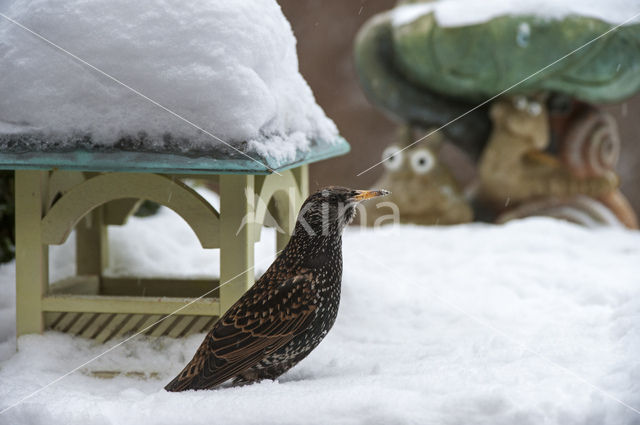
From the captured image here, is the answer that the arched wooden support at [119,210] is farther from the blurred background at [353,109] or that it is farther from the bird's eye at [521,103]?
the blurred background at [353,109]

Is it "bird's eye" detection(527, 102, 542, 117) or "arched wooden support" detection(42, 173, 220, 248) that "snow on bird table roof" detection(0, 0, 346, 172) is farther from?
"bird's eye" detection(527, 102, 542, 117)

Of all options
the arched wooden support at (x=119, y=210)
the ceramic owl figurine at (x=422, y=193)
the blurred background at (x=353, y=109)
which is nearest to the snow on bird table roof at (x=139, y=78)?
the arched wooden support at (x=119, y=210)

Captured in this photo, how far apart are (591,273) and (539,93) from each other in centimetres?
143

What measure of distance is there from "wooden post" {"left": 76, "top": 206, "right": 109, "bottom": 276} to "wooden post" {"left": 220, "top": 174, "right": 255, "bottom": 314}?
0.80 m

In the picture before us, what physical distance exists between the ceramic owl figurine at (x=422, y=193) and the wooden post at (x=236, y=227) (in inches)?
92.4

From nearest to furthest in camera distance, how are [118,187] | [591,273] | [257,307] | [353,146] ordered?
1. [257,307]
2. [118,187]
3. [591,273]
4. [353,146]

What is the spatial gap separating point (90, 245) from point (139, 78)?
941mm

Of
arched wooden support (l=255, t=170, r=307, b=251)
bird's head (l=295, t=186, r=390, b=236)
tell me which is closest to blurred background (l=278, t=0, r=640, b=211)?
arched wooden support (l=255, t=170, r=307, b=251)

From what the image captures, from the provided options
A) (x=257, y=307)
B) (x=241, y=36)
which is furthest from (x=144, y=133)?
(x=257, y=307)

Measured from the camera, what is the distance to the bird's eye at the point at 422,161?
4.11 m

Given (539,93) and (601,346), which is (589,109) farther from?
(601,346)

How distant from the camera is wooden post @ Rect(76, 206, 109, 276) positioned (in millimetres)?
2400

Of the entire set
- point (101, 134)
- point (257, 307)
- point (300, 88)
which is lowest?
point (257, 307)

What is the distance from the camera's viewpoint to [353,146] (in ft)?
18.0
